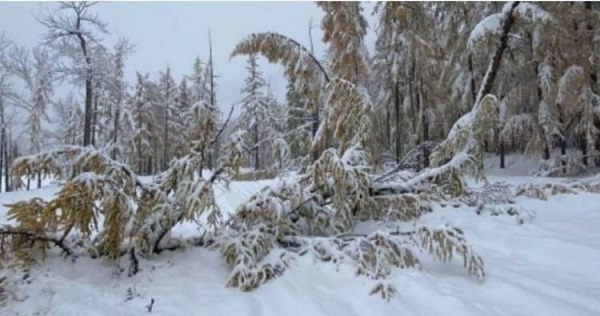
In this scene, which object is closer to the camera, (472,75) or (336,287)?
(336,287)

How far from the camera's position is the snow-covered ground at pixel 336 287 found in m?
3.37

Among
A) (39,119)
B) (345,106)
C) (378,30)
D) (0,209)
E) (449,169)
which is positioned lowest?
(0,209)

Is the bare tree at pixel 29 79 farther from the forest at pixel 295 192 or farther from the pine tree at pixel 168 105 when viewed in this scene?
the forest at pixel 295 192

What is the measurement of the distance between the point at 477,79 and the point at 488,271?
18.7 m

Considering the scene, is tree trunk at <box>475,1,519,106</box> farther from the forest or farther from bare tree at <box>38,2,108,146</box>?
bare tree at <box>38,2,108,146</box>

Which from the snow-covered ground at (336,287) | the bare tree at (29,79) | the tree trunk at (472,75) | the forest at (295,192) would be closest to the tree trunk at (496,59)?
the forest at (295,192)

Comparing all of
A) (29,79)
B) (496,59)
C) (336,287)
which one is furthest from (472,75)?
(29,79)

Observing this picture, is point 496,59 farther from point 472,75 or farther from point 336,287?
point 472,75

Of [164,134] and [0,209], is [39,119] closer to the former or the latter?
[164,134]

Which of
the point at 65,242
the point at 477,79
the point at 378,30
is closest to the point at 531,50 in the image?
the point at 477,79

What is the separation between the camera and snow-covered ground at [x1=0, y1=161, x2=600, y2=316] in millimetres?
3365

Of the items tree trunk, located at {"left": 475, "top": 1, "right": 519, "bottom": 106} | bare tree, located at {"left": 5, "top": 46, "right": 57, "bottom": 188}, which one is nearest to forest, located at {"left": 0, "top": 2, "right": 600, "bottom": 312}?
tree trunk, located at {"left": 475, "top": 1, "right": 519, "bottom": 106}

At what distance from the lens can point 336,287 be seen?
3.83m

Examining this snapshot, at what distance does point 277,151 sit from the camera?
5.59 m
